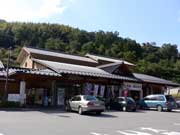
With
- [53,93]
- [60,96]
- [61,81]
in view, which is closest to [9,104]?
[53,93]

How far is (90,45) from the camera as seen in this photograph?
90750 mm

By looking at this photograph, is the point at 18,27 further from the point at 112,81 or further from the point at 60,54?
the point at 112,81

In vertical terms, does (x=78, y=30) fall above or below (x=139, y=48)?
above

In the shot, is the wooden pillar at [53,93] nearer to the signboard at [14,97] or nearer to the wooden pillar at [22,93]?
the wooden pillar at [22,93]

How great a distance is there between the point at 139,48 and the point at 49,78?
230ft

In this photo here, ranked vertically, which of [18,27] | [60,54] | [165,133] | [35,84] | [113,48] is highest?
[18,27]

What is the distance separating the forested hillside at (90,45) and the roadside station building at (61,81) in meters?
34.3

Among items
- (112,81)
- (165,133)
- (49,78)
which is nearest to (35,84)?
(49,78)

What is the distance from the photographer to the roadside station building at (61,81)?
108 ft

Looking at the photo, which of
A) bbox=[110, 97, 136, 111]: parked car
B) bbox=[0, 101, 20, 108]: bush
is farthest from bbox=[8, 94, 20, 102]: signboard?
bbox=[110, 97, 136, 111]: parked car

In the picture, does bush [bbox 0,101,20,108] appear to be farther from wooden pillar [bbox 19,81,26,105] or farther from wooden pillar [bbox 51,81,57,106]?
wooden pillar [bbox 51,81,57,106]

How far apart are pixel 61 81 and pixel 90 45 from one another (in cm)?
5415

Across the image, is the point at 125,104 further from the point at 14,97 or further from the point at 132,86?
the point at 132,86

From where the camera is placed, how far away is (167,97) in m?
34.7
